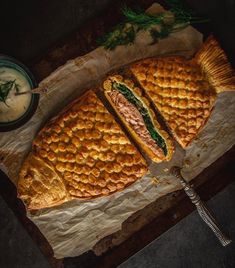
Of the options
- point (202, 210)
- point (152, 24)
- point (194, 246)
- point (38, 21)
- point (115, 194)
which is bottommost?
point (194, 246)

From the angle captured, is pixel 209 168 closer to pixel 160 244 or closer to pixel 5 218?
pixel 160 244

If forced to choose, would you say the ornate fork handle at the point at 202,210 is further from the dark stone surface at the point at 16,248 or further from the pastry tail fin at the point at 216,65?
the dark stone surface at the point at 16,248

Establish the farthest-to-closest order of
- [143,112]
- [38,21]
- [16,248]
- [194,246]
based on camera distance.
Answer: [194,246] → [16,248] → [38,21] → [143,112]

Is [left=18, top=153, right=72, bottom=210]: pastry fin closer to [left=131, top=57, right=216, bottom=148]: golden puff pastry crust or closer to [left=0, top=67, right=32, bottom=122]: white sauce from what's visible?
[left=0, top=67, right=32, bottom=122]: white sauce

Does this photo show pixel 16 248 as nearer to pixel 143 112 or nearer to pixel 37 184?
pixel 37 184

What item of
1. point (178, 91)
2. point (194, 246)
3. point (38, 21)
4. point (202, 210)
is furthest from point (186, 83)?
point (194, 246)

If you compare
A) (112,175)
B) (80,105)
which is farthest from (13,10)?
(112,175)

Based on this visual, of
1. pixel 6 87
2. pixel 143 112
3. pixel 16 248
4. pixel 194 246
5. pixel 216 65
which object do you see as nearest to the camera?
pixel 6 87
